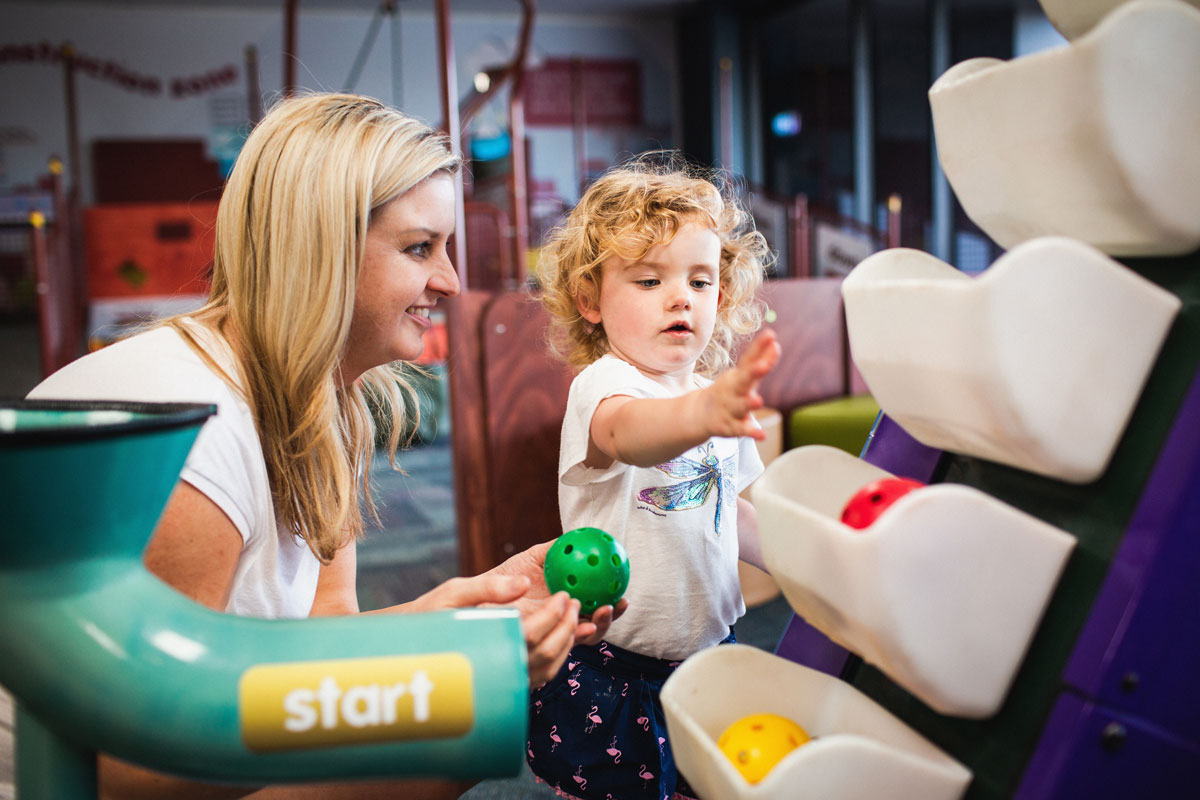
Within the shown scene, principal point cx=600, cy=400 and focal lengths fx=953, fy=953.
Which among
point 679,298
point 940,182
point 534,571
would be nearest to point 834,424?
point 679,298

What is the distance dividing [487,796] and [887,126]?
10536 millimetres

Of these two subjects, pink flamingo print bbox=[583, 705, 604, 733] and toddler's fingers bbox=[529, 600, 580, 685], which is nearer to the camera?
toddler's fingers bbox=[529, 600, 580, 685]

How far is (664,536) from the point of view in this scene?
52.4 inches

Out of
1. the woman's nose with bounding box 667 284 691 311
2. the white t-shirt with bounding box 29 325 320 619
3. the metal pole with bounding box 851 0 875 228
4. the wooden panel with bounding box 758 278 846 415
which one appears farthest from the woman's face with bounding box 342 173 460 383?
the metal pole with bounding box 851 0 875 228

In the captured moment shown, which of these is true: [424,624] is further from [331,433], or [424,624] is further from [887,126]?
[887,126]

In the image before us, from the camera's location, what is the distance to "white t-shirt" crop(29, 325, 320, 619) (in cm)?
98

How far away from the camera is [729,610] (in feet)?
4.53

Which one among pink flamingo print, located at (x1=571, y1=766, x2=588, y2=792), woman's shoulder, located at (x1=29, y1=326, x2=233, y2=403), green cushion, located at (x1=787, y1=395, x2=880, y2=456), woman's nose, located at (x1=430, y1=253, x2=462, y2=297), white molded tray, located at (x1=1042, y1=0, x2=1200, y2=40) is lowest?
pink flamingo print, located at (x1=571, y1=766, x2=588, y2=792)

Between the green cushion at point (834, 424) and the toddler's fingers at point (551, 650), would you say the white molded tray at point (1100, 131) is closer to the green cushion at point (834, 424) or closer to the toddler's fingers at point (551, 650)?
the toddler's fingers at point (551, 650)

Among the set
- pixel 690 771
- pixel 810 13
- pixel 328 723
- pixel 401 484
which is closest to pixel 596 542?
pixel 690 771

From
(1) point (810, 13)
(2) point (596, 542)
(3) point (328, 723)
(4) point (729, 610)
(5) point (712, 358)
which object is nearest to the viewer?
(3) point (328, 723)

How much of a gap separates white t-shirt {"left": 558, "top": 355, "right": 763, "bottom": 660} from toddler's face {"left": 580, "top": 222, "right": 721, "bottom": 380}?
0.14 ft

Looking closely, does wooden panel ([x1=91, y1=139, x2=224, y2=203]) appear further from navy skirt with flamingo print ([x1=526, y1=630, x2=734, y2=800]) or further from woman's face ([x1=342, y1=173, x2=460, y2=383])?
navy skirt with flamingo print ([x1=526, y1=630, x2=734, y2=800])

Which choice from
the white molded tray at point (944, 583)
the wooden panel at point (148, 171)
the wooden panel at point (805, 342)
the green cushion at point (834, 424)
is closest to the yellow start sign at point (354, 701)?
the white molded tray at point (944, 583)
